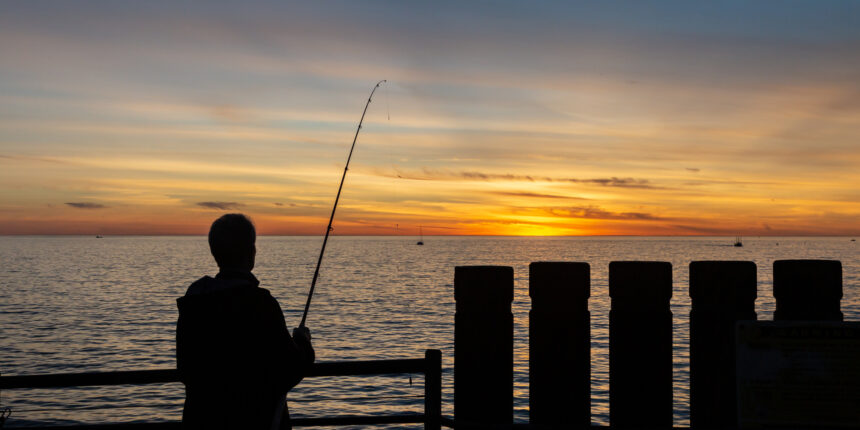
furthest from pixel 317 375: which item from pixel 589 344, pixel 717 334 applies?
pixel 717 334

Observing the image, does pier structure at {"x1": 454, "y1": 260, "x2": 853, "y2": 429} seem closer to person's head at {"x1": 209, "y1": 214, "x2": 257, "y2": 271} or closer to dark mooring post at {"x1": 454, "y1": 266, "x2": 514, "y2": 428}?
dark mooring post at {"x1": 454, "y1": 266, "x2": 514, "y2": 428}

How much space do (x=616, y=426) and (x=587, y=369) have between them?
1.06 feet

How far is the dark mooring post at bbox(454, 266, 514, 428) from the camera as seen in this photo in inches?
144

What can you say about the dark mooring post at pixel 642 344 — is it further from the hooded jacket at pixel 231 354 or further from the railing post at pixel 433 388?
the hooded jacket at pixel 231 354

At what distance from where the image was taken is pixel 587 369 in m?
3.64

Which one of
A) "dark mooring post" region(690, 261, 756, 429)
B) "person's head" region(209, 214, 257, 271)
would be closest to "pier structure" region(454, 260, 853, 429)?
"dark mooring post" region(690, 261, 756, 429)

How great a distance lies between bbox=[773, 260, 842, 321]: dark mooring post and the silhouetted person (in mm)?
2372

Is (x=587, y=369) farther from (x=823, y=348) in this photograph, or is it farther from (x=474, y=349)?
(x=823, y=348)

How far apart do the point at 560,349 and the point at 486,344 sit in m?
0.37

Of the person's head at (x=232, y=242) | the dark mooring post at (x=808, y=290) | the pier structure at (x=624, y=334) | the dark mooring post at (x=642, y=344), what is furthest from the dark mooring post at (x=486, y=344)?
the dark mooring post at (x=808, y=290)

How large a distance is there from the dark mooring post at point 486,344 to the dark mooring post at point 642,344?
1.74 feet

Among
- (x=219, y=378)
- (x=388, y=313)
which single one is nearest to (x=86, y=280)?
(x=388, y=313)

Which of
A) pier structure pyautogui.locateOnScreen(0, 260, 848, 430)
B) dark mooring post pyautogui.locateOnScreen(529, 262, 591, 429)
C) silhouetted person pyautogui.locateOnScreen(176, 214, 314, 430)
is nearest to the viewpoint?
silhouetted person pyautogui.locateOnScreen(176, 214, 314, 430)

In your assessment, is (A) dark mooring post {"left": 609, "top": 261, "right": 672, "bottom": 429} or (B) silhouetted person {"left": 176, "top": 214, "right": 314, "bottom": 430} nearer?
(B) silhouetted person {"left": 176, "top": 214, "right": 314, "bottom": 430}
